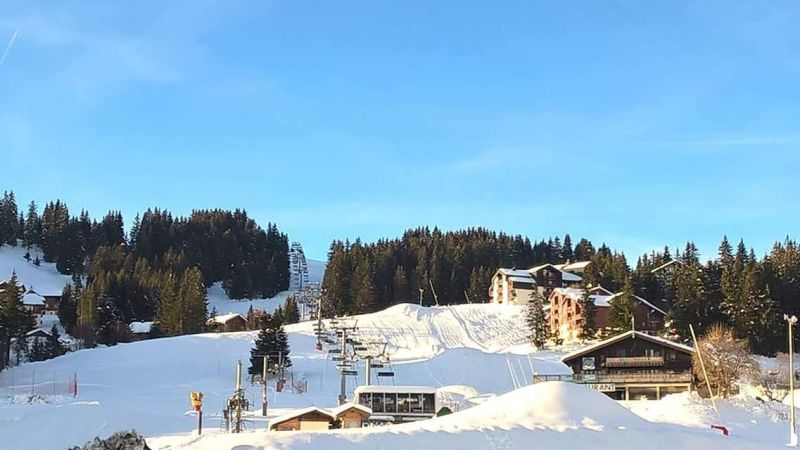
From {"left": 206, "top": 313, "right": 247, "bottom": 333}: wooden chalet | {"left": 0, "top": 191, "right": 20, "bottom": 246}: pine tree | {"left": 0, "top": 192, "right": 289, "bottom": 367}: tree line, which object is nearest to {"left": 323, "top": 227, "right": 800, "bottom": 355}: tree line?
{"left": 206, "top": 313, "right": 247, "bottom": 333}: wooden chalet

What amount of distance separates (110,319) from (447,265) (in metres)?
48.1

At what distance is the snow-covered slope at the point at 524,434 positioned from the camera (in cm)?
2048

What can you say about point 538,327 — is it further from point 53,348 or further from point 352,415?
point 352,415

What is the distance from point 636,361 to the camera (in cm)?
5138

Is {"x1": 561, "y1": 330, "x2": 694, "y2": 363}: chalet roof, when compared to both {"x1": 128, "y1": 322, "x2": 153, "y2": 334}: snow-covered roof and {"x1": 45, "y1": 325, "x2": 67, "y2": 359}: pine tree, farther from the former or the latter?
{"x1": 128, "y1": 322, "x2": 153, "y2": 334}: snow-covered roof

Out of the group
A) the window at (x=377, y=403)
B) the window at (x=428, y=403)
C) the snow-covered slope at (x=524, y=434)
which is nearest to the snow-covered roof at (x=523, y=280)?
the window at (x=428, y=403)

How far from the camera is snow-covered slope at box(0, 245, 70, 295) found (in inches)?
4818

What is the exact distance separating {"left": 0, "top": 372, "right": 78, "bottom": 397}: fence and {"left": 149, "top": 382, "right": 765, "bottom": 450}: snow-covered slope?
3241cm

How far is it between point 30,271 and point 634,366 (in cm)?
10652

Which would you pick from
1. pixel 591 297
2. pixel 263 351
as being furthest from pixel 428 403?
pixel 591 297

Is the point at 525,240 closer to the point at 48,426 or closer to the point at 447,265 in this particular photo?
the point at 447,265

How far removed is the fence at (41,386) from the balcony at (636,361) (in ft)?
104

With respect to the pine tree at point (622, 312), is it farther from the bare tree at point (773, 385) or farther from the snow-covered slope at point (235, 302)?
the snow-covered slope at point (235, 302)

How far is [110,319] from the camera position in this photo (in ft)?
275
